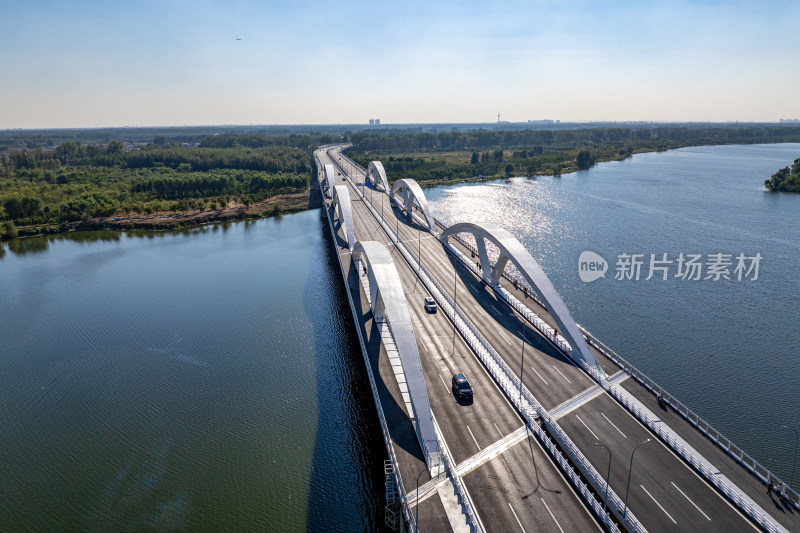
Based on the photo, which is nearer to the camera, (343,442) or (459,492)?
(459,492)

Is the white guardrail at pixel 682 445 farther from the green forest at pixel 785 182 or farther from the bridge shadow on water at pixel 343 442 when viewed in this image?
the green forest at pixel 785 182

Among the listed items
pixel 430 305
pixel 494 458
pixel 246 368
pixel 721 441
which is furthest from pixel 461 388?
pixel 246 368

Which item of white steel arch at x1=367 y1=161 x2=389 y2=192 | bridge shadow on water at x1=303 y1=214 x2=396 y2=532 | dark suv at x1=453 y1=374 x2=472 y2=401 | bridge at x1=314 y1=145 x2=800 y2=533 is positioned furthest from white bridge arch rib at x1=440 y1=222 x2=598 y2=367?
white steel arch at x1=367 y1=161 x2=389 y2=192

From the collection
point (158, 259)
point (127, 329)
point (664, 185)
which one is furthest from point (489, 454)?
point (664, 185)

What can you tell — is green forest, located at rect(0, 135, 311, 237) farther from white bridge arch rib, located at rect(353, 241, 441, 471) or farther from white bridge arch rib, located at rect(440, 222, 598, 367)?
white bridge arch rib, located at rect(353, 241, 441, 471)

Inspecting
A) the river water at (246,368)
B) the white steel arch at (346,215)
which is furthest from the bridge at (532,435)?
the white steel arch at (346,215)

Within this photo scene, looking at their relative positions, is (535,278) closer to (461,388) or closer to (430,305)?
(430,305)
